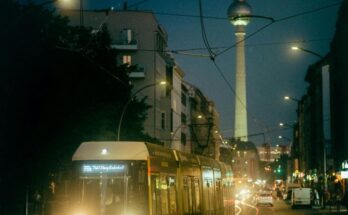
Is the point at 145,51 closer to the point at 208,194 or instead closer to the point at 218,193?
the point at 218,193

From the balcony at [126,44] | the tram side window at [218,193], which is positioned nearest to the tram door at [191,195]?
the tram side window at [218,193]

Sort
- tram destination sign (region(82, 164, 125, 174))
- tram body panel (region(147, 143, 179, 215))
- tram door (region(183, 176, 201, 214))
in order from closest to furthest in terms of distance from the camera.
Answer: tram destination sign (region(82, 164, 125, 174))
tram body panel (region(147, 143, 179, 215))
tram door (region(183, 176, 201, 214))

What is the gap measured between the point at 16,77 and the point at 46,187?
27.1ft

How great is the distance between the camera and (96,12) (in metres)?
80.9

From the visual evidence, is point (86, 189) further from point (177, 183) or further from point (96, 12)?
Result: point (96, 12)

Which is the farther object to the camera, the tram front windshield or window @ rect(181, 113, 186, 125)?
window @ rect(181, 113, 186, 125)

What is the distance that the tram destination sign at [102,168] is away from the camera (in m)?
21.3

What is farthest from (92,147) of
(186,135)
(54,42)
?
(186,135)

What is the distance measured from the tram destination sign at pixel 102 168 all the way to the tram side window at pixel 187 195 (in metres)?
4.55

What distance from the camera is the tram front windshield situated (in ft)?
67.8

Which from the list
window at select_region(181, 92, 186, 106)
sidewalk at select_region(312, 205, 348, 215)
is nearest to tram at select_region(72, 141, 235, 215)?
sidewalk at select_region(312, 205, 348, 215)

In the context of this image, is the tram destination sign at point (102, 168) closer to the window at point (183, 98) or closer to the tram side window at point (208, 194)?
the tram side window at point (208, 194)

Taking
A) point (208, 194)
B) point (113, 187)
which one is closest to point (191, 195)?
point (208, 194)

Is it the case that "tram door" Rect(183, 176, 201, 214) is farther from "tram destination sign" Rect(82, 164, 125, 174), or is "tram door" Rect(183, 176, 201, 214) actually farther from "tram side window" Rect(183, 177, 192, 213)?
"tram destination sign" Rect(82, 164, 125, 174)
